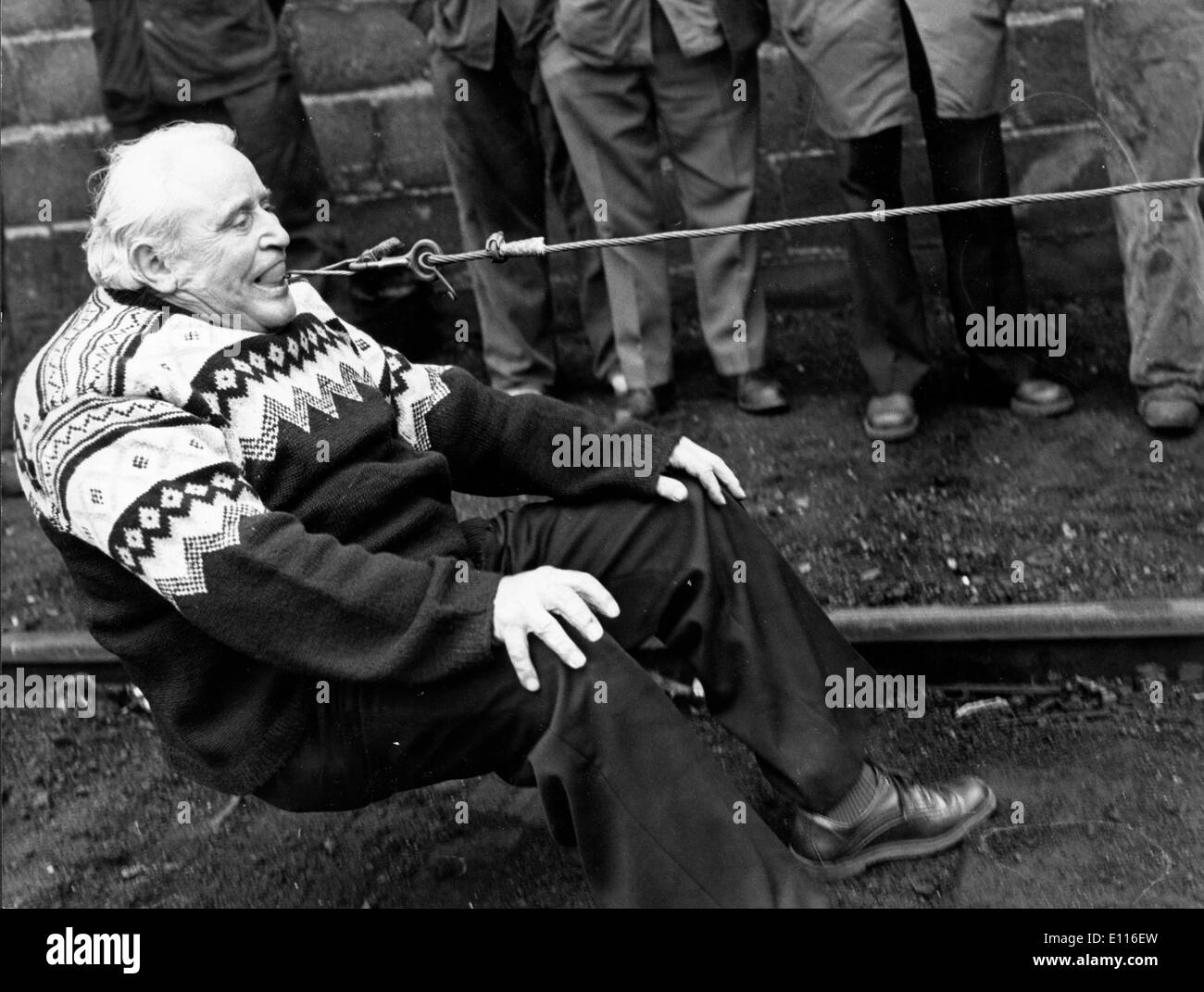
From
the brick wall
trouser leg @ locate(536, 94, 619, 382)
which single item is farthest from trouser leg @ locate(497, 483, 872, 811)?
the brick wall

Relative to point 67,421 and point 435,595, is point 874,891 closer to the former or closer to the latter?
point 435,595

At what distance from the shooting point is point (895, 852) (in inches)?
113

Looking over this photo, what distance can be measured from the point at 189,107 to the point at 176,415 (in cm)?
267

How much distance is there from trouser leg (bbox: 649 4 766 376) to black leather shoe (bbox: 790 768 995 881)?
2.00m

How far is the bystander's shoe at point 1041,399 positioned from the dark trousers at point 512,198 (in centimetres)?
123

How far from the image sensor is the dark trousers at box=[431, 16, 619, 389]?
467cm

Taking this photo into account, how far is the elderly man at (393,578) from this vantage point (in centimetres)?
235

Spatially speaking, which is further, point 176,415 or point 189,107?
point 189,107

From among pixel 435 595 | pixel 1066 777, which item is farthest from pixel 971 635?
pixel 435 595

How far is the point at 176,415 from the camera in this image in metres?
2.41
